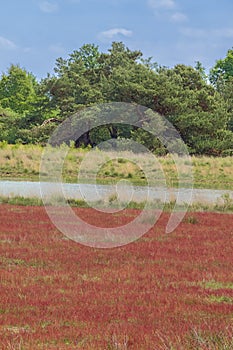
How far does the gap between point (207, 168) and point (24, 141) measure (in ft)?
84.1

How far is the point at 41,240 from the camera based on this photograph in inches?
592

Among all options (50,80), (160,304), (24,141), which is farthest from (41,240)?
(50,80)

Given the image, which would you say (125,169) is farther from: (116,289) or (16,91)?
(16,91)

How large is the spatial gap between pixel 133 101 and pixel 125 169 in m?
14.5

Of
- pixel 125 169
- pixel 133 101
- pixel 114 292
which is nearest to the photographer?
pixel 114 292

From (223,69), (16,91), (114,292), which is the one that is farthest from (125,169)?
(223,69)

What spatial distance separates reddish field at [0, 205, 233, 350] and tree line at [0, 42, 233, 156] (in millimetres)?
40646

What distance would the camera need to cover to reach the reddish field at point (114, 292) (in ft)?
23.2

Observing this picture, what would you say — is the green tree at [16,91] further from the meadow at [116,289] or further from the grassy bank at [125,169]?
the meadow at [116,289]

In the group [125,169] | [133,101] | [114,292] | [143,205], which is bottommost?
[114,292]

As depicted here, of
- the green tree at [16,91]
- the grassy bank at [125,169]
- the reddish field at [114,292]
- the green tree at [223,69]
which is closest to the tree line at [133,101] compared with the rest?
the grassy bank at [125,169]

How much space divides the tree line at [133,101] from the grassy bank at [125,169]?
22.3 ft

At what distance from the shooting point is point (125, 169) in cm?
4562

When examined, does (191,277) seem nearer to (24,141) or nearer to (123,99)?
(123,99)
